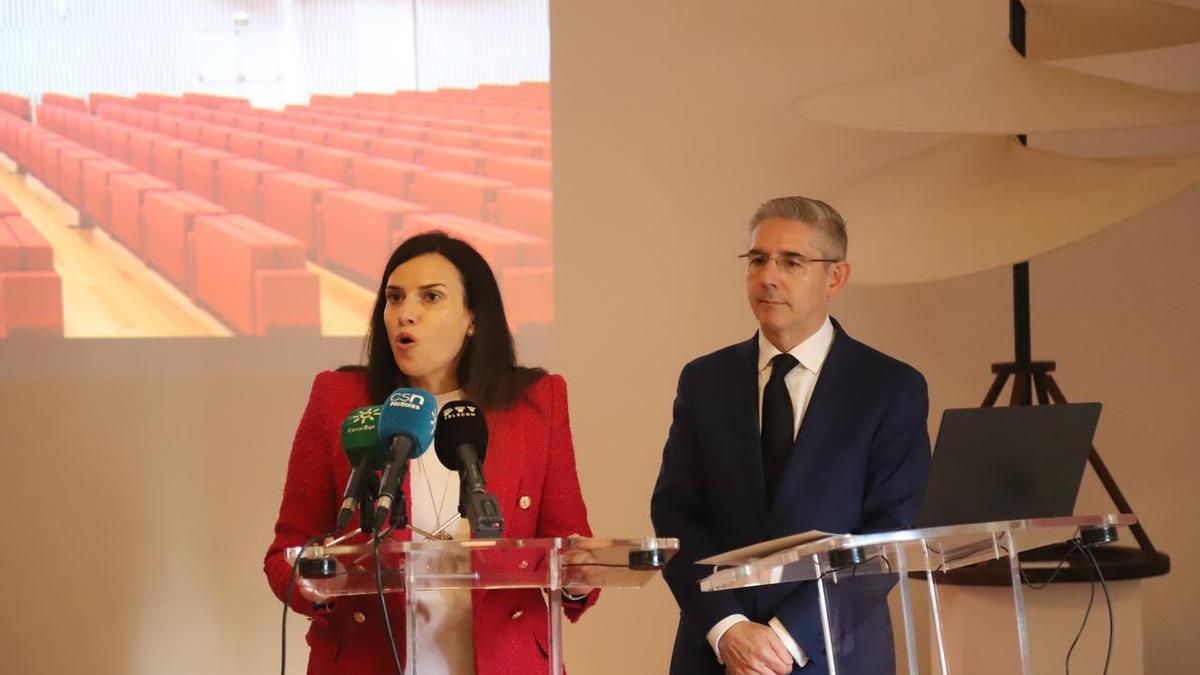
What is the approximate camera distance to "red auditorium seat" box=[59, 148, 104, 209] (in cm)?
528

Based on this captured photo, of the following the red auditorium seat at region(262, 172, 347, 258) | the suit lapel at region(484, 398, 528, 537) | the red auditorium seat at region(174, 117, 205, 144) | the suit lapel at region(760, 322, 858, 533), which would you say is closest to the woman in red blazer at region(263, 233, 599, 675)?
the suit lapel at region(484, 398, 528, 537)

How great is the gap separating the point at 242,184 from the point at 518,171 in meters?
1.05

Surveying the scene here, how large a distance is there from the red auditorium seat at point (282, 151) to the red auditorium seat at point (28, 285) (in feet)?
2.88

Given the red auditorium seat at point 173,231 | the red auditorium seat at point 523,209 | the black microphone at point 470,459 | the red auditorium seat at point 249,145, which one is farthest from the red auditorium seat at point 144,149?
the black microphone at point 470,459

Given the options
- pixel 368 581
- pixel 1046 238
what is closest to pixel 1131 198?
pixel 1046 238

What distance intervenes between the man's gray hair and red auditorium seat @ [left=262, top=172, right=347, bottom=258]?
267 centimetres

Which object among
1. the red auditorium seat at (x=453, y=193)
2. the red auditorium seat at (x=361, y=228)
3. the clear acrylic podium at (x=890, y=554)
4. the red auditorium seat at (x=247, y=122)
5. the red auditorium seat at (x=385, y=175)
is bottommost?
the clear acrylic podium at (x=890, y=554)

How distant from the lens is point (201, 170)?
17.5 ft

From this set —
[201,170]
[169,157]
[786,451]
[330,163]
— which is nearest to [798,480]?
[786,451]

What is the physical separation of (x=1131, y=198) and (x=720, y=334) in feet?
5.83

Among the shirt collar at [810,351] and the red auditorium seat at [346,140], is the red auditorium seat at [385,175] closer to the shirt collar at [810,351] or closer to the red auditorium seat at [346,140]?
the red auditorium seat at [346,140]

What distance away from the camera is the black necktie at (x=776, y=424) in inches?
114

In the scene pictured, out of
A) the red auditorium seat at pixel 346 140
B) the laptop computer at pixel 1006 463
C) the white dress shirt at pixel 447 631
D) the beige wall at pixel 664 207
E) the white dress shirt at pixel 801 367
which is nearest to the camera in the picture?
the laptop computer at pixel 1006 463

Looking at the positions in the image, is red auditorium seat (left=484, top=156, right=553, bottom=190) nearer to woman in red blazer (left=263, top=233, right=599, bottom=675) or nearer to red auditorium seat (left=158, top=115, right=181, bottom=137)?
red auditorium seat (left=158, top=115, right=181, bottom=137)
